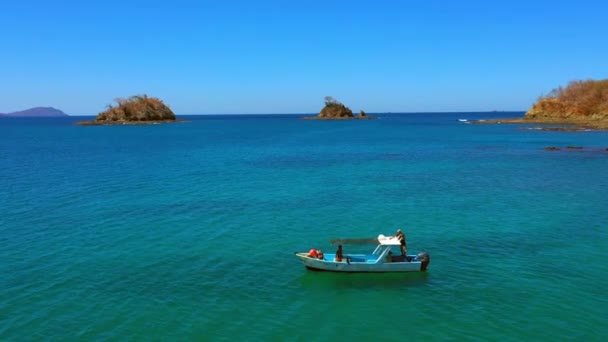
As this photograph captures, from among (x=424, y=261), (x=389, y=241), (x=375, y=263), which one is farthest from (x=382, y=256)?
(x=424, y=261)

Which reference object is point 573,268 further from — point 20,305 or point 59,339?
point 20,305

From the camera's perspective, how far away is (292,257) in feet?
96.6

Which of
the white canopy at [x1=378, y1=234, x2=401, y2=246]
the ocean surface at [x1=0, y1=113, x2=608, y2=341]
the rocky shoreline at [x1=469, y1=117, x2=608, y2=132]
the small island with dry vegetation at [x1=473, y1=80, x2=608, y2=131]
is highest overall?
the small island with dry vegetation at [x1=473, y1=80, x2=608, y2=131]

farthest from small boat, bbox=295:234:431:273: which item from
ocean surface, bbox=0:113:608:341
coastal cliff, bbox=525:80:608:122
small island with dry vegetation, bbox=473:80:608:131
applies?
coastal cliff, bbox=525:80:608:122

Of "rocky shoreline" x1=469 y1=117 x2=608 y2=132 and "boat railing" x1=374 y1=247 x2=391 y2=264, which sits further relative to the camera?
"rocky shoreline" x1=469 y1=117 x2=608 y2=132

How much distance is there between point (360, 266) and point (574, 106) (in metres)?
177

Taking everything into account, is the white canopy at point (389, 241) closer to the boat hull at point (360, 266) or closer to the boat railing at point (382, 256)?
the boat railing at point (382, 256)

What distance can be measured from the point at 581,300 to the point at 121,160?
2911 inches

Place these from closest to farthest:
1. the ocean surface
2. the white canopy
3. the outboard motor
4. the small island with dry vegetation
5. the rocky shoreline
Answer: the ocean surface
the outboard motor
the white canopy
the rocky shoreline
the small island with dry vegetation

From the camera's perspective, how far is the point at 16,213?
133 feet

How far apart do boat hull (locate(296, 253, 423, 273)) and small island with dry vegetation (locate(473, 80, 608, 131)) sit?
489 ft

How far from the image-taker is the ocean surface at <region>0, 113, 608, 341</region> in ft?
68.8

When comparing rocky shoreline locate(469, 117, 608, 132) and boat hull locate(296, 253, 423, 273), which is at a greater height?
rocky shoreline locate(469, 117, 608, 132)

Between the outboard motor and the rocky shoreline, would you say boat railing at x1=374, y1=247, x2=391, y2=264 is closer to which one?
the outboard motor
